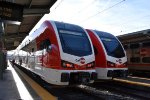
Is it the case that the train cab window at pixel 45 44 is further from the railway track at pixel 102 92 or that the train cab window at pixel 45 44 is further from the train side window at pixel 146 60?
the train side window at pixel 146 60

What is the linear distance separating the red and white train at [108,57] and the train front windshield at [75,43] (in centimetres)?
176

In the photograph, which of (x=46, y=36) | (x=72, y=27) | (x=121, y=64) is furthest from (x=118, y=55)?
(x=46, y=36)

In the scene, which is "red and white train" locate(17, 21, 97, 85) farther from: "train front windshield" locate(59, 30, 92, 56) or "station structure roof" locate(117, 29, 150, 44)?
"station structure roof" locate(117, 29, 150, 44)

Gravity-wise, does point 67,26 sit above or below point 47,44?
above

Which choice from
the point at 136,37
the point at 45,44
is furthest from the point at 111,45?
the point at 136,37

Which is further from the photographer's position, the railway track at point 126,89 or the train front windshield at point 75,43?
the railway track at point 126,89

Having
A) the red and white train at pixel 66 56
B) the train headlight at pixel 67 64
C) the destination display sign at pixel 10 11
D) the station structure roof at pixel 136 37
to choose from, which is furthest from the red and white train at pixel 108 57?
the station structure roof at pixel 136 37

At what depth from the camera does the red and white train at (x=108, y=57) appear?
12.6 metres

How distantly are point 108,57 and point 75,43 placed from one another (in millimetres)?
2503

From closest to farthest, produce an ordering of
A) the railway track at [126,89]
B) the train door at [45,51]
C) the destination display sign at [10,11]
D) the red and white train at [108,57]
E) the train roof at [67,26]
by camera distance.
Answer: the train door at [45,51]
the train roof at [67,26]
the railway track at [126,89]
the destination display sign at [10,11]
the red and white train at [108,57]

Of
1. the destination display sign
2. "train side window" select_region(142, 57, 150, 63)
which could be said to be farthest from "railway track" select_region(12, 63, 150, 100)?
"train side window" select_region(142, 57, 150, 63)

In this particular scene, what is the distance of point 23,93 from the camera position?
367 inches

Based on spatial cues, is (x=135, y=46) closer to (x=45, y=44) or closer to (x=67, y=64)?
(x=45, y=44)

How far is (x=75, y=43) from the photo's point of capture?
1082 cm
